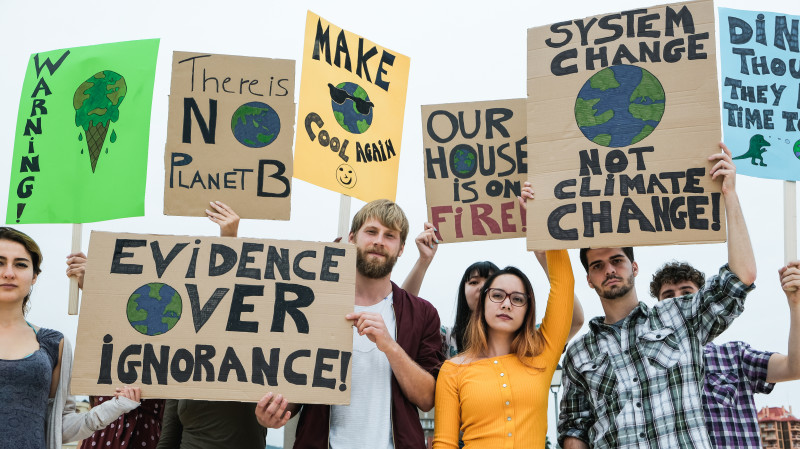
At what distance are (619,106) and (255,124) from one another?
2124 mm

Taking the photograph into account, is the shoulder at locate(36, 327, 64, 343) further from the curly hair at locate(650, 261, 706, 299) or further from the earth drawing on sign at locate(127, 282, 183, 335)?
the curly hair at locate(650, 261, 706, 299)

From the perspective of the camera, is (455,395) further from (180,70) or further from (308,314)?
(180,70)

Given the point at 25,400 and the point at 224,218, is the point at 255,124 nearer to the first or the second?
the point at 224,218

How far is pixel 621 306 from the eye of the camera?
3801 mm

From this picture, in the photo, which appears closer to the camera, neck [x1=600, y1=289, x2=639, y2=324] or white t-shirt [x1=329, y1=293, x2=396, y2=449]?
white t-shirt [x1=329, y1=293, x2=396, y2=449]

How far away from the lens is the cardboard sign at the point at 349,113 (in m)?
4.46

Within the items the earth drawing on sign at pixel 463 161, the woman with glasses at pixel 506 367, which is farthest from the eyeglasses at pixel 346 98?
the woman with glasses at pixel 506 367

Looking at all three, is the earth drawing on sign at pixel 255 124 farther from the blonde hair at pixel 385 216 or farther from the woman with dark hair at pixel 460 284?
the woman with dark hair at pixel 460 284

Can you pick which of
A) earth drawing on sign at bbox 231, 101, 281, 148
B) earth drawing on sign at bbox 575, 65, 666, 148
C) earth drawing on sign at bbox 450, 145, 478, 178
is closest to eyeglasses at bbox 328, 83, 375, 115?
earth drawing on sign at bbox 231, 101, 281, 148

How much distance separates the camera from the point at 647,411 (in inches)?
136

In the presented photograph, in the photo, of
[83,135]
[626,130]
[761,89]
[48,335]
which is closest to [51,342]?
[48,335]

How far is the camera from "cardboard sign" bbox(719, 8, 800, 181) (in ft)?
14.1

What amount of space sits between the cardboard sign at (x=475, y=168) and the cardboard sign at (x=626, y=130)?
29.2 inches

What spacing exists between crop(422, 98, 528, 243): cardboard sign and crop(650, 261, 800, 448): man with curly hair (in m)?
1.22
